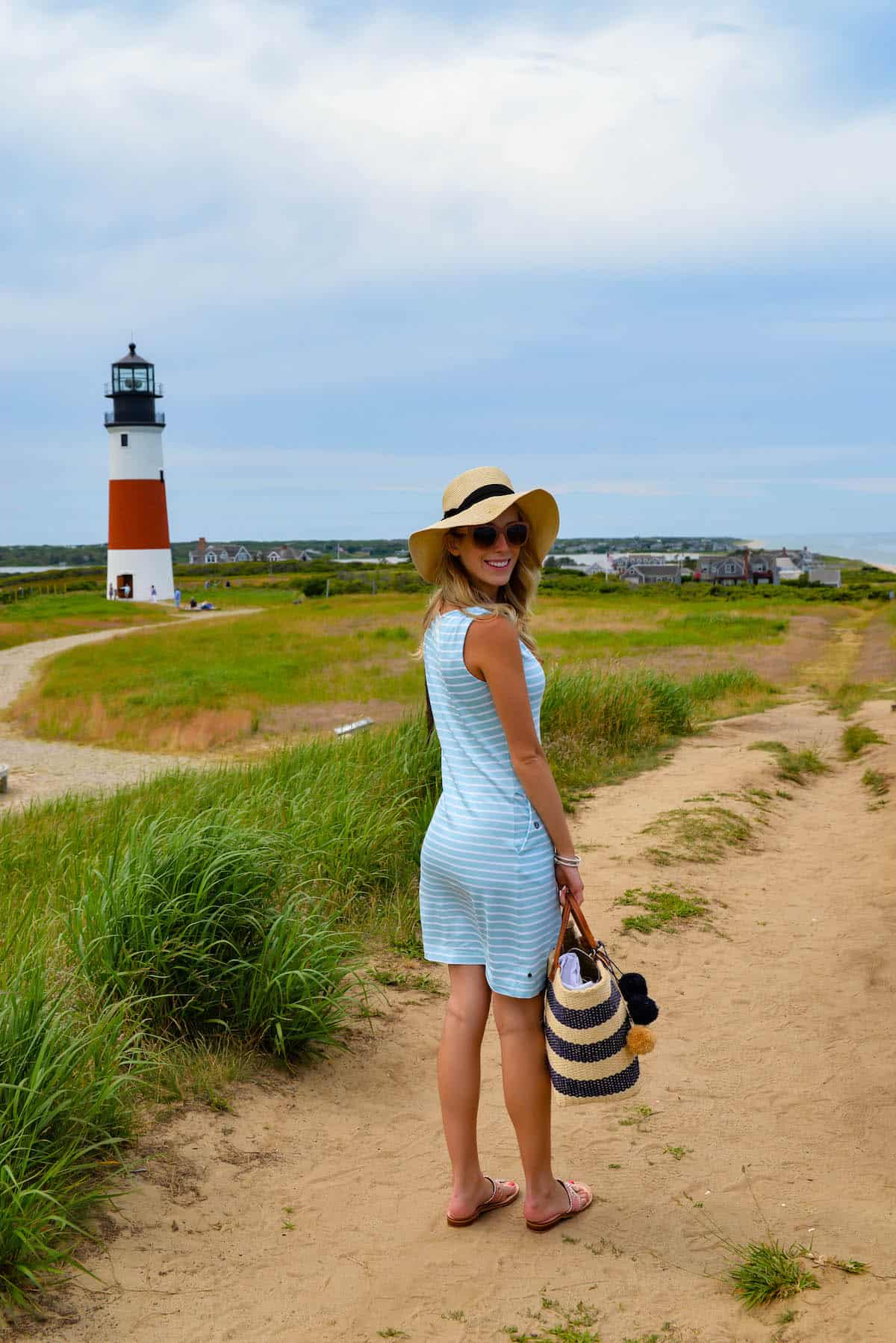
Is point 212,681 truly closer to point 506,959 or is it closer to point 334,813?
point 334,813

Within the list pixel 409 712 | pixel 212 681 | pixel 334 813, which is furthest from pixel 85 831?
pixel 212 681

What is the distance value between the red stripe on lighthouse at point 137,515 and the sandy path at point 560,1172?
49188mm

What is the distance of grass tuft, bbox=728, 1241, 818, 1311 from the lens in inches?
122

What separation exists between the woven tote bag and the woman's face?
0.86m

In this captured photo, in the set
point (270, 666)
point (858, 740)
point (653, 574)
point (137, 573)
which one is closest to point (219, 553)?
point (653, 574)

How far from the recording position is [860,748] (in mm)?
12844

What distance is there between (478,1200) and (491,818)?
1.21 m

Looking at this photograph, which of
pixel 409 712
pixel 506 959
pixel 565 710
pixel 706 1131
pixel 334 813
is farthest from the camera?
pixel 565 710

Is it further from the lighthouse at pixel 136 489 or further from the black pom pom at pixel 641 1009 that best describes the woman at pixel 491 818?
the lighthouse at pixel 136 489

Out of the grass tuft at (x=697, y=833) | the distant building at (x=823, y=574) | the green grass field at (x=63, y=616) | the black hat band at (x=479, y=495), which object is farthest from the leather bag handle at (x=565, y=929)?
the distant building at (x=823, y=574)

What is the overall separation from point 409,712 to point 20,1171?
25.4 ft

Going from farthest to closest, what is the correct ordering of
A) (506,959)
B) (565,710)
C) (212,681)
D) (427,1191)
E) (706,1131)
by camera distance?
1. (212,681)
2. (565,710)
3. (706,1131)
4. (427,1191)
5. (506,959)

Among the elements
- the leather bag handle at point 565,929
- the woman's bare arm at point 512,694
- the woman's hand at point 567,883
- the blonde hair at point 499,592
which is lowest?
the leather bag handle at point 565,929

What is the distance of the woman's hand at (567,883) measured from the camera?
3.12 metres
